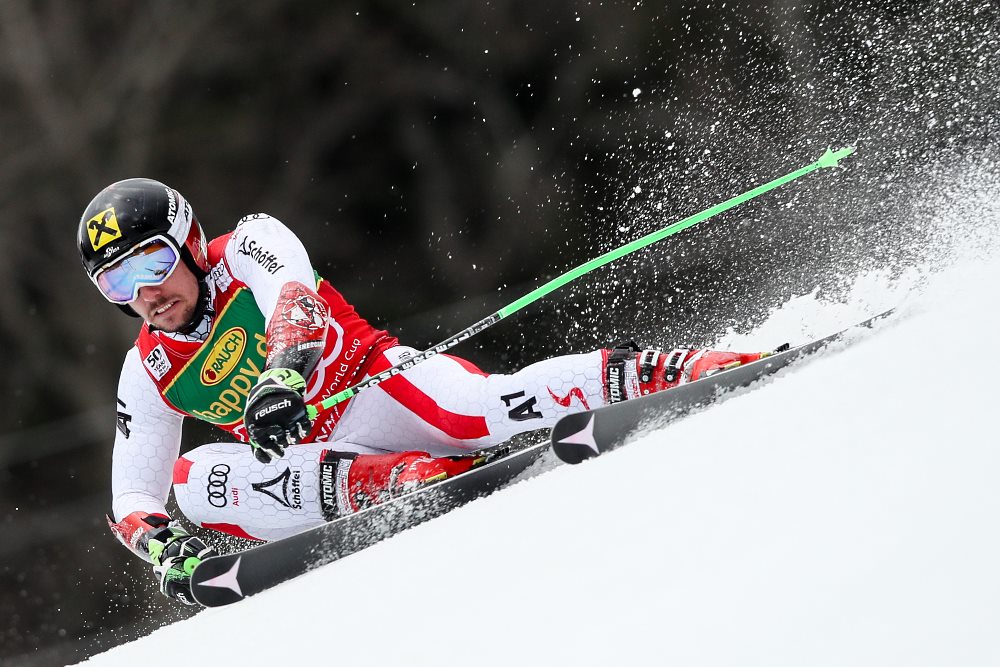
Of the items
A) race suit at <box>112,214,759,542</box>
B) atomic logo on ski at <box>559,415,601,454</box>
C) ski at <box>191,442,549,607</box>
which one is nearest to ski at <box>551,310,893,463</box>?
atomic logo on ski at <box>559,415,601,454</box>

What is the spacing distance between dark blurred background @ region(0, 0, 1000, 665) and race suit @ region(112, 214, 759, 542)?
318 cm

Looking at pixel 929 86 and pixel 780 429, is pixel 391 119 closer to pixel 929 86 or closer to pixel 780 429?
pixel 929 86

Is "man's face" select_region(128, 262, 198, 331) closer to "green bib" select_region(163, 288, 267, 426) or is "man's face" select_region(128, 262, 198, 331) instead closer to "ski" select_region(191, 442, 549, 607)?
"green bib" select_region(163, 288, 267, 426)

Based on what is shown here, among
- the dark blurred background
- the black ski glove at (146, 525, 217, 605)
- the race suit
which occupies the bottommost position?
the black ski glove at (146, 525, 217, 605)

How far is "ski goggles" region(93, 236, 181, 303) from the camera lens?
257 centimetres

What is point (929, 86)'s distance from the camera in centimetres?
681

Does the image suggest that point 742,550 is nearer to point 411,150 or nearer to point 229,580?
point 229,580

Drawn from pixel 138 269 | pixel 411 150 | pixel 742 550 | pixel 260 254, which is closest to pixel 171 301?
pixel 138 269

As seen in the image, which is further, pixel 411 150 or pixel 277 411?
pixel 411 150

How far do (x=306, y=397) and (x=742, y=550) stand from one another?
4.50ft

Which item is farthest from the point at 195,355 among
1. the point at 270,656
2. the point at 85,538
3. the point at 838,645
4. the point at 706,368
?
the point at 85,538

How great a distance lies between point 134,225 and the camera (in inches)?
102

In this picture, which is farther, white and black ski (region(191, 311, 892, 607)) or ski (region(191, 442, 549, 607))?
ski (region(191, 442, 549, 607))

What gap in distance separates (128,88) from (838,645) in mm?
9035
